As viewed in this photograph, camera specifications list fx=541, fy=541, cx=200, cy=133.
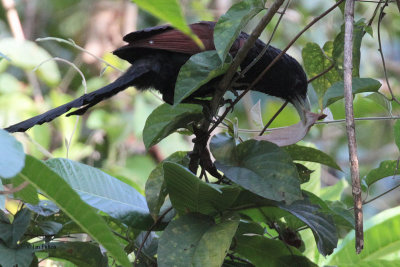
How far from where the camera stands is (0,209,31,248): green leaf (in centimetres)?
128

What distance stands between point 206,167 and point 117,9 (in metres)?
4.02

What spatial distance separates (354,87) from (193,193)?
1.67 ft

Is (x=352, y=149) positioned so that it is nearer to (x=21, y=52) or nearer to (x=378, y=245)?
(x=378, y=245)

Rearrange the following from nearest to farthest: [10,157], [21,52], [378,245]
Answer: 1. [10,157]
2. [378,245]
3. [21,52]

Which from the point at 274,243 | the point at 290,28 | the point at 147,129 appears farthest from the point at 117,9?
the point at 274,243

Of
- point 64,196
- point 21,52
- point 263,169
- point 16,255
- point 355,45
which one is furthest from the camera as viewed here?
point 21,52

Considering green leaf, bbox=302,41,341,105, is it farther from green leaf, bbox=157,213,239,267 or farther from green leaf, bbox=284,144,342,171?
green leaf, bbox=157,213,239,267

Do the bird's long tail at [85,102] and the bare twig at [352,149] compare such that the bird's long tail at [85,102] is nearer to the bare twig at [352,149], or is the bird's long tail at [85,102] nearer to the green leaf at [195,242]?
the green leaf at [195,242]

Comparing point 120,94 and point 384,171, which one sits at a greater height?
point 384,171

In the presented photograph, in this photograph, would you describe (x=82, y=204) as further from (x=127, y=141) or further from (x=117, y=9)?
(x=117, y=9)

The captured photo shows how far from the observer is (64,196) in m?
1.00

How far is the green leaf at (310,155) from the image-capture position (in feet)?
4.76

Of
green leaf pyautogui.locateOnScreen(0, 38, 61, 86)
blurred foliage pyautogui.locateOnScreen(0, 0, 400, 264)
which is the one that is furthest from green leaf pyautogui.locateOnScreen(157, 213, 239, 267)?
green leaf pyautogui.locateOnScreen(0, 38, 61, 86)

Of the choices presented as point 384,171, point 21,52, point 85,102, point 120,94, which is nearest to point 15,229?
point 85,102
